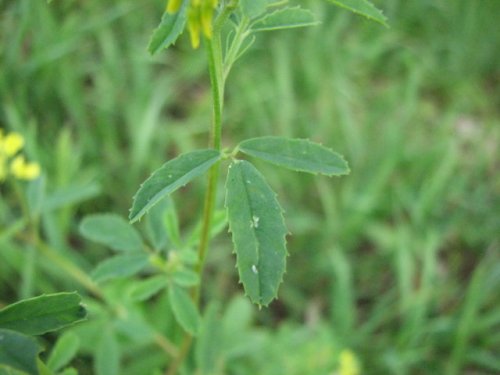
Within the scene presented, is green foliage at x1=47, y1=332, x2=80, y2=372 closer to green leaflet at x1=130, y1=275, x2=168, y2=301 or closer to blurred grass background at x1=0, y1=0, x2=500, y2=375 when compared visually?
Result: green leaflet at x1=130, y1=275, x2=168, y2=301

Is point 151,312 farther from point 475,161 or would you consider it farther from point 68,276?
point 475,161

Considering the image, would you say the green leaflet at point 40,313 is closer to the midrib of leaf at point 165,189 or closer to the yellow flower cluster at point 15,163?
the midrib of leaf at point 165,189

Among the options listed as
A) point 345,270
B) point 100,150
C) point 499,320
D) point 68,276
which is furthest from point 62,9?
point 499,320

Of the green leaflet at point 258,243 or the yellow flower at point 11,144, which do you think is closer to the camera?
the green leaflet at point 258,243

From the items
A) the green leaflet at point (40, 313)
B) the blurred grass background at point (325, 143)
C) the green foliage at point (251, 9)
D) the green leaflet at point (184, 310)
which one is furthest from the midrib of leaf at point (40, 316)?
the blurred grass background at point (325, 143)

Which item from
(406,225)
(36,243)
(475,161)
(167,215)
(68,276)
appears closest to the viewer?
(167,215)

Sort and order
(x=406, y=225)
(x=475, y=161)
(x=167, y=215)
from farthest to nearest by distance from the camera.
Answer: (x=475, y=161) → (x=406, y=225) → (x=167, y=215)

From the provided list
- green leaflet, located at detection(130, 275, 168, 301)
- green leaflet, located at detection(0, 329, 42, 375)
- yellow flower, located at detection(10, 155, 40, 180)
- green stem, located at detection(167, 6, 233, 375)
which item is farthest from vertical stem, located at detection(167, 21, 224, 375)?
yellow flower, located at detection(10, 155, 40, 180)
